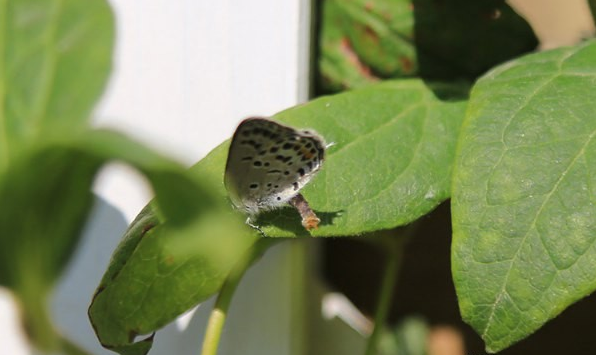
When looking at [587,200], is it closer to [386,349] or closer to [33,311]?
[33,311]

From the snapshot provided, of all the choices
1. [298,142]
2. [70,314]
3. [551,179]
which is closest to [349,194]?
[298,142]

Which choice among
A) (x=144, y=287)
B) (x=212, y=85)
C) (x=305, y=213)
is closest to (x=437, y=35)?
(x=212, y=85)

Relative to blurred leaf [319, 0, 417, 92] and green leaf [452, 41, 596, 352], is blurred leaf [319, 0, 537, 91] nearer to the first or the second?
blurred leaf [319, 0, 417, 92]

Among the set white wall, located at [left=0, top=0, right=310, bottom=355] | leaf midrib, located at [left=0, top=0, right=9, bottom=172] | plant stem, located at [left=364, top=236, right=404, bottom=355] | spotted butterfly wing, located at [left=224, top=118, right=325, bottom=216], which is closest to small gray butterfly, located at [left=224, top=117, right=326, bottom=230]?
spotted butterfly wing, located at [left=224, top=118, right=325, bottom=216]

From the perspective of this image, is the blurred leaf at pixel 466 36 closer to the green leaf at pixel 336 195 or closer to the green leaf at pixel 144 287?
the green leaf at pixel 336 195

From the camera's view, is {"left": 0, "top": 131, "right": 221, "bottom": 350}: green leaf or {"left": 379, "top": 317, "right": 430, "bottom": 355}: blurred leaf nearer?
{"left": 0, "top": 131, "right": 221, "bottom": 350}: green leaf

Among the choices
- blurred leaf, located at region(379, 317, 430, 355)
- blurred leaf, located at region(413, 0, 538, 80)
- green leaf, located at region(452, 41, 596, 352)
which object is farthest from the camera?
blurred leaf, located at region(379, 317, 430, 355)

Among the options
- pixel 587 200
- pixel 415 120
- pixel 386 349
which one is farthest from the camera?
pixel 386 349

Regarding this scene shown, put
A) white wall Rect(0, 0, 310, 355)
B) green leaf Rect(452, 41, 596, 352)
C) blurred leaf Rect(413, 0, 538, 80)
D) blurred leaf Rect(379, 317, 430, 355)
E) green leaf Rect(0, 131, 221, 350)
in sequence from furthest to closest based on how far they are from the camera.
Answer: blurred leaf Rect(379, 317, 430, 355) < blurred leaf Rect(413, 0, 538, 80) < white wall Rect(0, 0, 310, 355) < green leaf Rect(452, 41, 596, 352) < green leaf Rect(0, 131, 221, 350)
